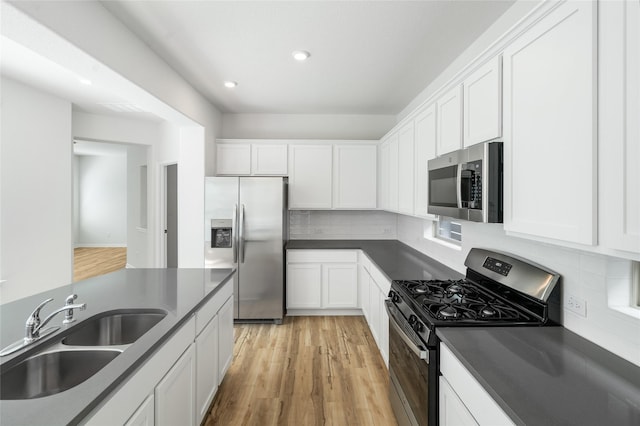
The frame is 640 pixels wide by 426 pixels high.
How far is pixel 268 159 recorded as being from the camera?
4.04m

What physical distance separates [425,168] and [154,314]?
2.08 meters

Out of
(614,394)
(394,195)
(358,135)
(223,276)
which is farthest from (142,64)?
(614,394)

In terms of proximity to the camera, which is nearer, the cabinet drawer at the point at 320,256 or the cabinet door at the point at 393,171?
the cabinet door at the point at 393,171

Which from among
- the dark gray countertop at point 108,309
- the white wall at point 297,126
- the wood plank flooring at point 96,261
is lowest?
the wood plank flooring at point 96,261

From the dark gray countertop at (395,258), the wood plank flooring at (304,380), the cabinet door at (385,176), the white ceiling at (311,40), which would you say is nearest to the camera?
the white ceiling at (311,40)

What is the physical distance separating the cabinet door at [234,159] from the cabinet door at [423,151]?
2.30 m

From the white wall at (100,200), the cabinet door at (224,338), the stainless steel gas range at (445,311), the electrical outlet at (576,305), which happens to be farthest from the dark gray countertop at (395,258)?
the white wall at (100,200)

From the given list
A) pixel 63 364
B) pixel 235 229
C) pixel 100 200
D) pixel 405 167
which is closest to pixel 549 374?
pixel 63 364

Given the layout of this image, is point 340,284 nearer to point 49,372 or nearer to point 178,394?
point 178,394

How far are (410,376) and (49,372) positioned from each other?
1.66m

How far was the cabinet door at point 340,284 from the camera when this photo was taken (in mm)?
3830

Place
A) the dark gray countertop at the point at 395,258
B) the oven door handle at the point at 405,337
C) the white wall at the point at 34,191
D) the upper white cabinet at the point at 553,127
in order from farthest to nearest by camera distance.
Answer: the white wall at the point at 34,191
the dark gray countertop at the point at 395,258
the oven door handle at the point at 405,337
the upper white cabinet at the point at 553,127

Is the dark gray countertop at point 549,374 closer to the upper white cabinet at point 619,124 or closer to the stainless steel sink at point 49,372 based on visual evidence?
the upper white cabinet at point 619,124

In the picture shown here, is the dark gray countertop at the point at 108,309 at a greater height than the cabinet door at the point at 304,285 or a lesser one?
greater
